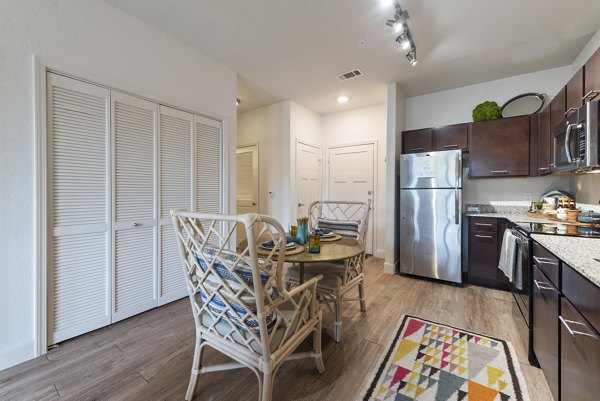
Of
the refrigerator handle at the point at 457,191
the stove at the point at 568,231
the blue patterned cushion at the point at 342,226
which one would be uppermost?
the refrigerator handle at the point at 457,191

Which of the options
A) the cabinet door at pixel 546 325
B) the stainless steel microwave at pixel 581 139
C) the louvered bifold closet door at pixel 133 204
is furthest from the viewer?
the louvered bifold closet door at pixel 133 204

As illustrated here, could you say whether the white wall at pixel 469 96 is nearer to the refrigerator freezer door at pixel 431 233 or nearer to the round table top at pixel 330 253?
the refrigerator freezer door at pixel 431 233

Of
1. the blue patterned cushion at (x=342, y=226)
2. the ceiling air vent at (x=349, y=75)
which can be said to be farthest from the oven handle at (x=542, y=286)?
the ceiling air vent at (x=349, y=75)

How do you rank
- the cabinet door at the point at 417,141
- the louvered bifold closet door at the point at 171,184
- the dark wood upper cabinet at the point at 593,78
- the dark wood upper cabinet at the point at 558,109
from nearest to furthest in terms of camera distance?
the dark wood upper cabinet at the point at 593,78 < the dark wood upper cabinet at the point at 558,109 < the louvered bifold closet door at the point at 171,184 < the cabinet door at the point at 417,141

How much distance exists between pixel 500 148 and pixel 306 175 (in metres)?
2.69

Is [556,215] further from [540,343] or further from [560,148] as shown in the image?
[540,343]

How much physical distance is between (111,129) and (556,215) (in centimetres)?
404

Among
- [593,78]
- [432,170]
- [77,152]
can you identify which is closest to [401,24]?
[593,78]

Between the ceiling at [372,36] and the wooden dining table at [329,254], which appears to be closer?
the wooden dining table at [329,254]

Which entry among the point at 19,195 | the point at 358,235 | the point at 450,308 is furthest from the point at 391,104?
the point at 19,195

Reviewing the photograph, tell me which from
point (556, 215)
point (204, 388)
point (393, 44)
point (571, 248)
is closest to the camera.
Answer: point (571, 248)

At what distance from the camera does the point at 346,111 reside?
14.9ft

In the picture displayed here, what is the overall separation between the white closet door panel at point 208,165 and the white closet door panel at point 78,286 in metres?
0.97

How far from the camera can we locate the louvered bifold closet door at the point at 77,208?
180 cm
